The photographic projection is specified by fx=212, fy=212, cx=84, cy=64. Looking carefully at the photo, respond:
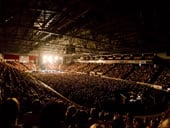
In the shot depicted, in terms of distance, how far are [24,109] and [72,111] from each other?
1.56m

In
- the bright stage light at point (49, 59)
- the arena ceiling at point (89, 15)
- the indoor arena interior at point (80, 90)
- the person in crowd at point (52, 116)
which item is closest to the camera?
the person in crowd at point (52, 116)

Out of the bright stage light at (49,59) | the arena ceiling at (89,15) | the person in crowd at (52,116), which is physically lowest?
the person in crowd at (52,116)

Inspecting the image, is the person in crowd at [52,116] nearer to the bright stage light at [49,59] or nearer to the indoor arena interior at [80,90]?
the indoor arena interior at [80,90]

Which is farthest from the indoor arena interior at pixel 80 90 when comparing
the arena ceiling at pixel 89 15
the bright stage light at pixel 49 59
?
the bright stage light at pixel 49 59

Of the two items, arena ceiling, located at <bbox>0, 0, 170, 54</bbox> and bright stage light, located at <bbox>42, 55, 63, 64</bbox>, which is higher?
arena ceiling, located at <bbox>0, 0, 170, 54</bbox>

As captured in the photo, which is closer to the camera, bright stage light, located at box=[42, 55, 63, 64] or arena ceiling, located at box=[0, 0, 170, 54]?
arena ceiling, located at box=[0, 0, 170, 54]

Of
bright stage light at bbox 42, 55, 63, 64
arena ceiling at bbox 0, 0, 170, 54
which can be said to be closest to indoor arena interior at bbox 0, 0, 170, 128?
arena ceiling at bbox 0, 0, 170, 54

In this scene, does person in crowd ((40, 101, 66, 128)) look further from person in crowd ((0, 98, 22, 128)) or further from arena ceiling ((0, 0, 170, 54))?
arena ceiling ((0, 0, 170, 54))

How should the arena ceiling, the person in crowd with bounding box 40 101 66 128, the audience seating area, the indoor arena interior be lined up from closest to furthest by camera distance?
the person in crowd with bounding box 40 101 66 128
the audience seating area
the indoor arena interior
the arena ceiling

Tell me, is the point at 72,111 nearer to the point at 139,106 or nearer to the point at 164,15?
the point at 164,15

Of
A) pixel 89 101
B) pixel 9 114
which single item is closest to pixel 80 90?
pixel 89 101

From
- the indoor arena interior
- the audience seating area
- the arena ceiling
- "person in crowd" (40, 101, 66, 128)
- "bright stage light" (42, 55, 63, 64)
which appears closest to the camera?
"person in crowd" (40, 101, 66, 128)

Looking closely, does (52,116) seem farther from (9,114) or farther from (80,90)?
(80,90)

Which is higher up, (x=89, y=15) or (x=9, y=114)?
(x=89, y=15)
